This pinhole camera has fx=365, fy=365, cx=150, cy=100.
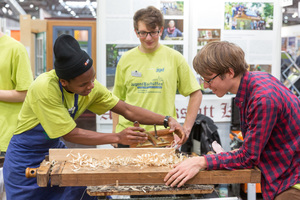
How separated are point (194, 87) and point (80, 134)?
47.8 inches

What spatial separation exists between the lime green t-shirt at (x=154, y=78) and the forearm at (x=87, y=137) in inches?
28.6

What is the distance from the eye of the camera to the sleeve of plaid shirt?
1.55 metres

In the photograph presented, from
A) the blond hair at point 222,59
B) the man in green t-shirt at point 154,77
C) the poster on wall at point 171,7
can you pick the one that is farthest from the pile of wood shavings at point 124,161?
the poster on wall at point 171,7

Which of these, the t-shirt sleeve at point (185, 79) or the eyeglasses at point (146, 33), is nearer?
the eyeglasses at point (146, 33)

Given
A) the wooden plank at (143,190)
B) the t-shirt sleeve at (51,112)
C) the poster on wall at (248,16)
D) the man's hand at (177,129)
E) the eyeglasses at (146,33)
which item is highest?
the poster on wall at (248,16)

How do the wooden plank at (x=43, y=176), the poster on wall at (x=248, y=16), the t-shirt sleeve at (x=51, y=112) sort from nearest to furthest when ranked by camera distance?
the wooden plank at (x=43, y=176), the t-shirt sleeve at (x=51, y=112), the poster on wall at (x=248, y=16)

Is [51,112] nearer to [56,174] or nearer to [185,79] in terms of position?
[56,174]

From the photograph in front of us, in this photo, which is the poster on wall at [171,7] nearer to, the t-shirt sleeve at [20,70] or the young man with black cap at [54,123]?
the t-shirt sleeve at [20,70]

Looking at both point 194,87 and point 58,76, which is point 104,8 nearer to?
point 194,87

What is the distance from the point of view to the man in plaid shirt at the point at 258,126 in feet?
5.17

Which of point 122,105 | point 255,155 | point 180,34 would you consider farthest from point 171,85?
point 180,34

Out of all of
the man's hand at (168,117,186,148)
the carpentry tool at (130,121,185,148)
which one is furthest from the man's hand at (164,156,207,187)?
the man's hand at (168,117,186,148)

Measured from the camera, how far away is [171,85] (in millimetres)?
2963

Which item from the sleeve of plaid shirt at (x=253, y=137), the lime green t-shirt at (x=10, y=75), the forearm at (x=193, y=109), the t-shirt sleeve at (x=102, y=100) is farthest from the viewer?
the forearm at (x=193, y=109)
